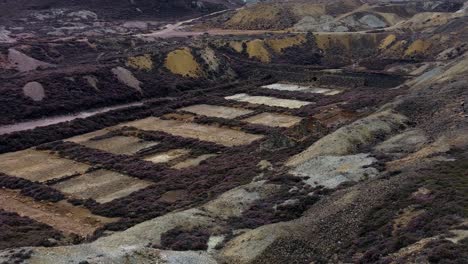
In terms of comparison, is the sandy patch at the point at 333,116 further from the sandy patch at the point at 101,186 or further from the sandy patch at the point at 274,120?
the sandy patch at the point at 101,186

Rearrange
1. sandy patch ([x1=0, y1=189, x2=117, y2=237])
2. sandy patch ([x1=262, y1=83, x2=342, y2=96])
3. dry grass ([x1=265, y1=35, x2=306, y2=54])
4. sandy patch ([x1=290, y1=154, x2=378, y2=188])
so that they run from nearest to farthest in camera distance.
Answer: sandy patch ([x1=290, y1=154, x2=378, y2=188]) < sandy patch ([x1=0, y1=189, x2=117, y2=237]) < sandy patch ([x1=262, y1=83, x2=342, y2=96]) < dry grass ([x1=265, y1=35, x2=306, y2=54])

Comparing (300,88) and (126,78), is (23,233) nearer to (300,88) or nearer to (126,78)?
(126,78)

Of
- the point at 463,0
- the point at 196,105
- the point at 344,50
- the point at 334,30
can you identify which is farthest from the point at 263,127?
the point at 463,0

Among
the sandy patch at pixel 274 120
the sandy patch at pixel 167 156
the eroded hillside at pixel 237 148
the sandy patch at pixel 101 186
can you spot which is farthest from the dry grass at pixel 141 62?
the sandy patch at pixel 101 186

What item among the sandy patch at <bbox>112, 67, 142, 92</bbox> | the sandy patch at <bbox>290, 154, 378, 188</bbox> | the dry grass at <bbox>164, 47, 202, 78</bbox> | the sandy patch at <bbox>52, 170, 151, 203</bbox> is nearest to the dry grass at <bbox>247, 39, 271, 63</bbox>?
the dry grass at <bbox>164, 47, 202, 78</bbox>

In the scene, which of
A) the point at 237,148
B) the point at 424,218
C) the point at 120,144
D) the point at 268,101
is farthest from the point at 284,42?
the point at 424,218

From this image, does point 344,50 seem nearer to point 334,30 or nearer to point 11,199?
point 334,30

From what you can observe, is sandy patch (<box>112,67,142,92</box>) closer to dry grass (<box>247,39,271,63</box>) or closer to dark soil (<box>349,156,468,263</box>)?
dry grass (<box>247,39,271,63</box>)
